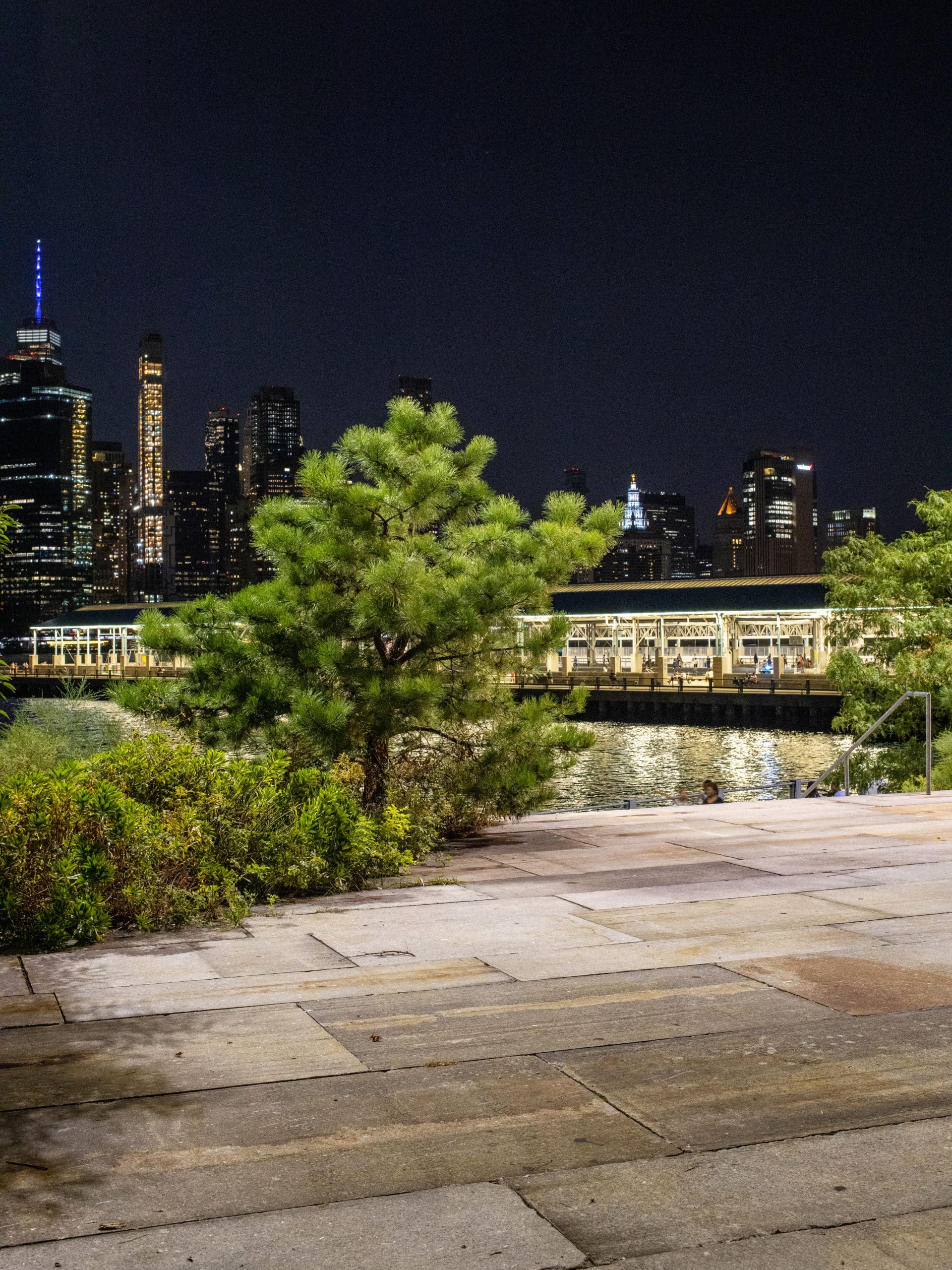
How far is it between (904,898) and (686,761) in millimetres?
39582

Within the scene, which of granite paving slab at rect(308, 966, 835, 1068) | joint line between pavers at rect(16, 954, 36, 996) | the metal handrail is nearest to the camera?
granite paving slab at rect(308, 966, 835, 1068)

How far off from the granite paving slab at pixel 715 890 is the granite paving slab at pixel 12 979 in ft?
13.6

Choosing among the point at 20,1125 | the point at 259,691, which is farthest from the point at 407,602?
the point at 20,1125

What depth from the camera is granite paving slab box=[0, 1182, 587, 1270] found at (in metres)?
3.85

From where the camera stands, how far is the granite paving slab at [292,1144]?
431cm

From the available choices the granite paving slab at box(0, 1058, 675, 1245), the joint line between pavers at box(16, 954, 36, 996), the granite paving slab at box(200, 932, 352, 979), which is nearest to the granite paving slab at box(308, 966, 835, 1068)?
the granite paving slab at box(0, 1058, 675, 1245)

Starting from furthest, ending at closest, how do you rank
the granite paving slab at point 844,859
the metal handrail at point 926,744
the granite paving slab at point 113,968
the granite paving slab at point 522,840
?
the metal handrail at point 926,744, the granite paving slab at point 522,840, the granite paving slab at point 844,859, the granite paving slab at point 113,968

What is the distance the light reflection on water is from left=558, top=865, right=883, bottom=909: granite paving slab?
21.6m

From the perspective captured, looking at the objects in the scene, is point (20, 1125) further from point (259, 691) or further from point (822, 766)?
point (822, 766)

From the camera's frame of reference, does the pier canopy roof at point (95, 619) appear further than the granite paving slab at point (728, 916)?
Yes

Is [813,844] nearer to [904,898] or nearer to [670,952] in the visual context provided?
[904,898]

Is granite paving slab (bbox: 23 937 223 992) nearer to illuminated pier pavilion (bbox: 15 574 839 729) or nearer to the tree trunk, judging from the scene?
the tree trunk

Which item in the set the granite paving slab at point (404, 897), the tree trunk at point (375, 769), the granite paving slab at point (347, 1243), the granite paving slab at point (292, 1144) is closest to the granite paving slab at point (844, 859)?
the granite paving slab at point (404, 897)

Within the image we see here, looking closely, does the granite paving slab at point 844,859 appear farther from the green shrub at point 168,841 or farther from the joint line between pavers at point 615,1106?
the joint line between pavers at point 615,1106
